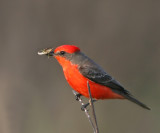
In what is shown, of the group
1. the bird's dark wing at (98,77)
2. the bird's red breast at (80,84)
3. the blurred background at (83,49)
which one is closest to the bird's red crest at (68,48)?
the bird's red breast at (80,84)

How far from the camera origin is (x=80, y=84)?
5.26 meters

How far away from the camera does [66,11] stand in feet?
26.9

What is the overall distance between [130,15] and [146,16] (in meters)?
0.34

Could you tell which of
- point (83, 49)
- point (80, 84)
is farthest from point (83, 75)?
point (83, 49)

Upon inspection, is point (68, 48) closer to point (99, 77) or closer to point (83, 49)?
point (99, 77)

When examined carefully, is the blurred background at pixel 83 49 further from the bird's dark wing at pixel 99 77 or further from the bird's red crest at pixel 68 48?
the bird's red crest at pixel 68 48

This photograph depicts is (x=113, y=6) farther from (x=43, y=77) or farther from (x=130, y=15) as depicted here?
(x=43, y=77)

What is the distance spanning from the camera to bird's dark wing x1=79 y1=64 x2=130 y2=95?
5449 millimetres

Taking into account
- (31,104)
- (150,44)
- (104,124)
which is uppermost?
(150,44)

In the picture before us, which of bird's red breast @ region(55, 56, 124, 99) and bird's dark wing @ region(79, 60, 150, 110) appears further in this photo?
bird's dark wing @ region(79, 60, 150, 110)

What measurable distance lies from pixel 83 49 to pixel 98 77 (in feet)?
8.70

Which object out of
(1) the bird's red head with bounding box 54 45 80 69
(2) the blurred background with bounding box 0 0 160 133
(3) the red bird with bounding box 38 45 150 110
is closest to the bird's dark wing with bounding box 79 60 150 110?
(3) the red bird with bounding box 38 45 150 110

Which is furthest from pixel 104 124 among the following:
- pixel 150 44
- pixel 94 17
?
pixel 94 17

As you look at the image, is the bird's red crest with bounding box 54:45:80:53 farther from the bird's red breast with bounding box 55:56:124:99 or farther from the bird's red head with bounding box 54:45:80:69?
the bird's red breast with bounding box 55:56:124:99
